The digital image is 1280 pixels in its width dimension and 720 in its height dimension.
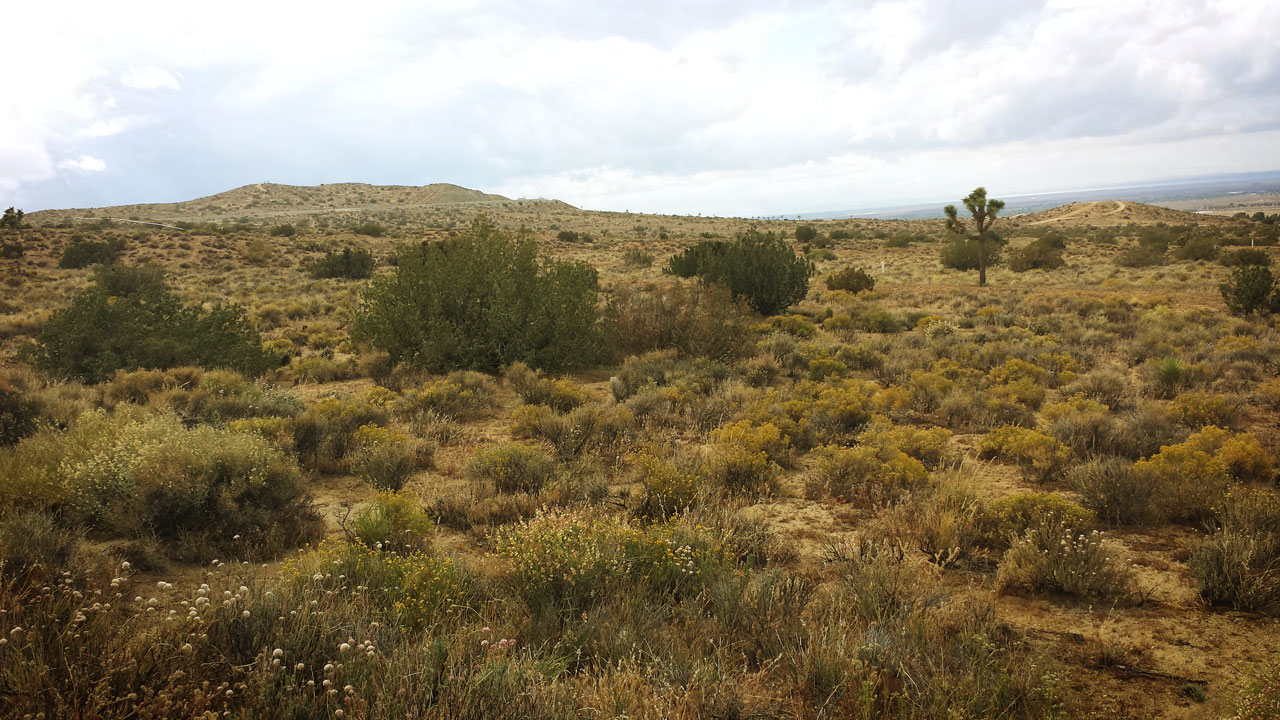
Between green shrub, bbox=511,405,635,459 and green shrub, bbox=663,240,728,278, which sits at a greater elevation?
green shrub, bbox=663,240,728,278

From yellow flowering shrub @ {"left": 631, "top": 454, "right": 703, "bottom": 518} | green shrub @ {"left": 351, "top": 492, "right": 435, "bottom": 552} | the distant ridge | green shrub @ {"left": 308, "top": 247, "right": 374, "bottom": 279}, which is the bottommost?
yellow flowering shrub @ {"left": 631, "top": 454, "right": 703, "bottom": 518}

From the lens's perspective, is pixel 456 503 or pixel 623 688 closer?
pixel 623 688

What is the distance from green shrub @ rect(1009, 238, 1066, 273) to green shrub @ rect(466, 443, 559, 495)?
32297mm

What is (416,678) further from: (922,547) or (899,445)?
(899,445)

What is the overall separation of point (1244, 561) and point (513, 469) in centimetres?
612

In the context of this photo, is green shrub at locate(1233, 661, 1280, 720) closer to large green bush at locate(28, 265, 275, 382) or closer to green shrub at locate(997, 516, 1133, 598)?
green shrub at locate(997, 516, 1133, 598)

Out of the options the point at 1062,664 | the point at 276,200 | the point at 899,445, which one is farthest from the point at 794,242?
the point at 276,200

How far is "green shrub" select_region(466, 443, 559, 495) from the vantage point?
21.2 feet

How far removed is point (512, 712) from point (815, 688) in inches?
64.5

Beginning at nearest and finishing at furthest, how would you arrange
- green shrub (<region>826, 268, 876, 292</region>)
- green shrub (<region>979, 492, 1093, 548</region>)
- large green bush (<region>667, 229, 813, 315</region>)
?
green shrub (<region>979, 492, 1093, 548</region>) < large green bush (<region>667, 229, 813, 315</region>) < green shrub (<region>826, 268, 876, 292</region>)

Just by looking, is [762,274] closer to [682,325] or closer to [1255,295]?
[682,325]

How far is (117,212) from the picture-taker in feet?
260

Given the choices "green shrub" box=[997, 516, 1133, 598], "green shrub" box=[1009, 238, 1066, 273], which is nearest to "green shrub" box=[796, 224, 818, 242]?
"green shrub" box=[1009, 238, 1066, 273]

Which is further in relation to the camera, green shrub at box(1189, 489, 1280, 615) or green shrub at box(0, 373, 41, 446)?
green shrub at box(0, 373, 41, 446)
